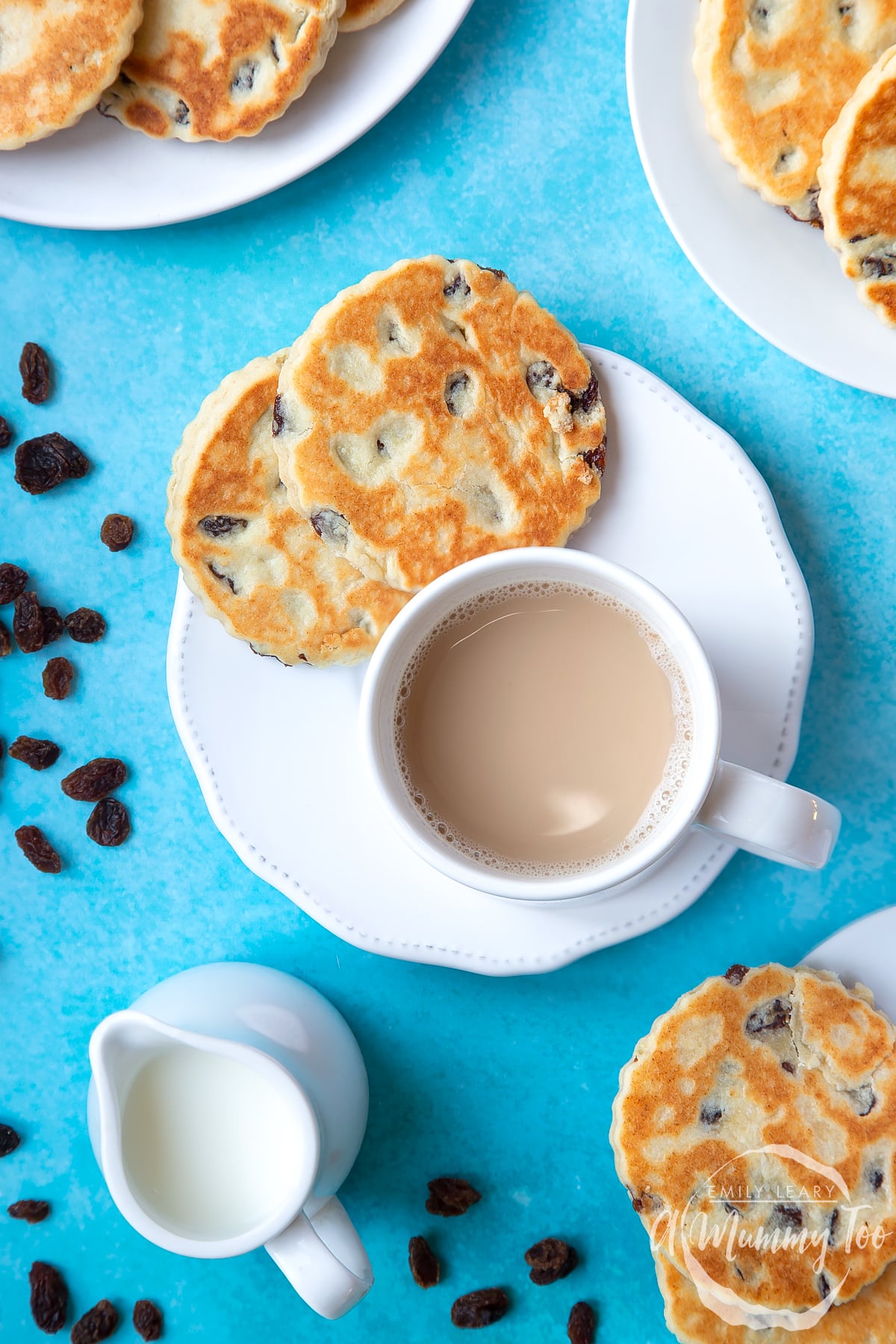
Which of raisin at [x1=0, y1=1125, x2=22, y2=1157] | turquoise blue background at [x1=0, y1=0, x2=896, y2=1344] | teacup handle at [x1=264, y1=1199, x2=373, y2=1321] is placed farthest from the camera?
raisin at [x1=0, y1=1125, x2=22, y2=1157]

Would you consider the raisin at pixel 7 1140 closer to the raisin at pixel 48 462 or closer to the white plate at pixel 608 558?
the white plate at pixel 608 558

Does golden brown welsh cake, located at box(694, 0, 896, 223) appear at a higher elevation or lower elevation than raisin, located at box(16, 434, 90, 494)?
higher

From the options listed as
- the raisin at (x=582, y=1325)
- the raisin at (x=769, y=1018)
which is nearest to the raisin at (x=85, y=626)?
the raisin at (x=769, y=1018)

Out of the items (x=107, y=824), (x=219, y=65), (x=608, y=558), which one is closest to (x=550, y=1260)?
(x=107, y=824)

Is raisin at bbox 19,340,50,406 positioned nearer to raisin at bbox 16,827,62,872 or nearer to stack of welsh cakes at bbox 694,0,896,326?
raisin at bbox 16,827,62,872

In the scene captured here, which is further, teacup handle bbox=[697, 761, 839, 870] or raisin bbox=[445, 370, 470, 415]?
raisin bbox=[445, 370, 470, 415]

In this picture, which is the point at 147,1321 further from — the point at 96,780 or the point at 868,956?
the point at 868,956

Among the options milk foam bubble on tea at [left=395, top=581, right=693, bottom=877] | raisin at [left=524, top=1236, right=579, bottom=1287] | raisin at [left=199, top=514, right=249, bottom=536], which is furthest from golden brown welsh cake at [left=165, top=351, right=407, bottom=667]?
raisin at [left=524, top=1236, right=579, bottom=1287]
